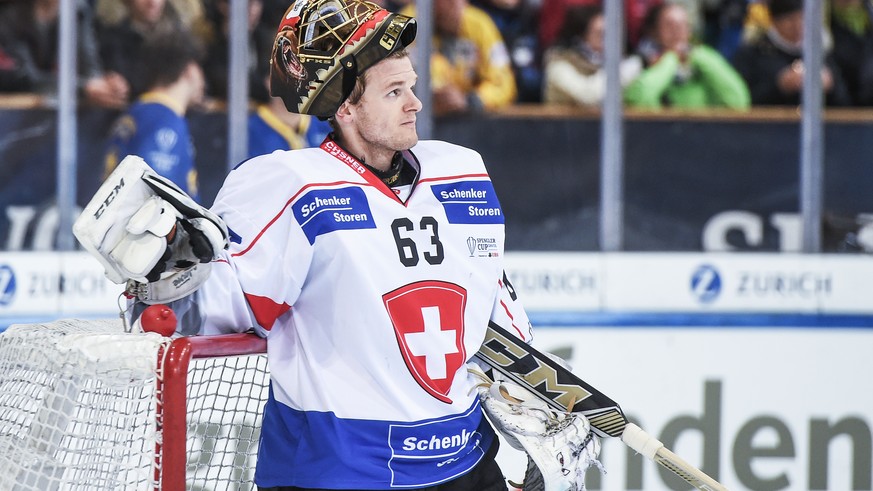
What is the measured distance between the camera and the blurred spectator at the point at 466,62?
353 cm

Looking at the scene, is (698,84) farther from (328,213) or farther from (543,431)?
(328,213)

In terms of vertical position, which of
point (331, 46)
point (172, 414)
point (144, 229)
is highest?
point (331, 46)

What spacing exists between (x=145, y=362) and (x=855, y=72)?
2.83m

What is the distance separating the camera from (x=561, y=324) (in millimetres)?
3420

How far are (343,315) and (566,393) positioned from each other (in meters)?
0.41

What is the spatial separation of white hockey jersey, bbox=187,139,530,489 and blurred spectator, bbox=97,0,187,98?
1.82 meters

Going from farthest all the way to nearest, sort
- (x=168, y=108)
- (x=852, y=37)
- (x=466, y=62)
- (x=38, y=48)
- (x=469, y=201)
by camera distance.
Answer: (x=852, y=37)
(x=466, y=62)
(x=168, y=108)
(x=38, y=48)
(x=469, y=201)

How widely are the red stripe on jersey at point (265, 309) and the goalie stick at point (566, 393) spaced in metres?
0.34

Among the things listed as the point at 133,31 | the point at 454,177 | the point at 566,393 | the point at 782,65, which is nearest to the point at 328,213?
the point at 454,177

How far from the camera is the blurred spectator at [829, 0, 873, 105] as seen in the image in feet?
12.1

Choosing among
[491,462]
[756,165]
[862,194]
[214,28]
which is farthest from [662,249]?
[491,462]

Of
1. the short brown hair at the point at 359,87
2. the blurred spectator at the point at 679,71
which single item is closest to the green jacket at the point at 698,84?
the blurred spectator at the point at 679,71

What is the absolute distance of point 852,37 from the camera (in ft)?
12.2

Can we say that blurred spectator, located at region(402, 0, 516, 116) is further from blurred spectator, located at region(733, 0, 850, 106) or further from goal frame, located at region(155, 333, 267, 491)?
goal frame, located at region(155, 333, 267, 491)
